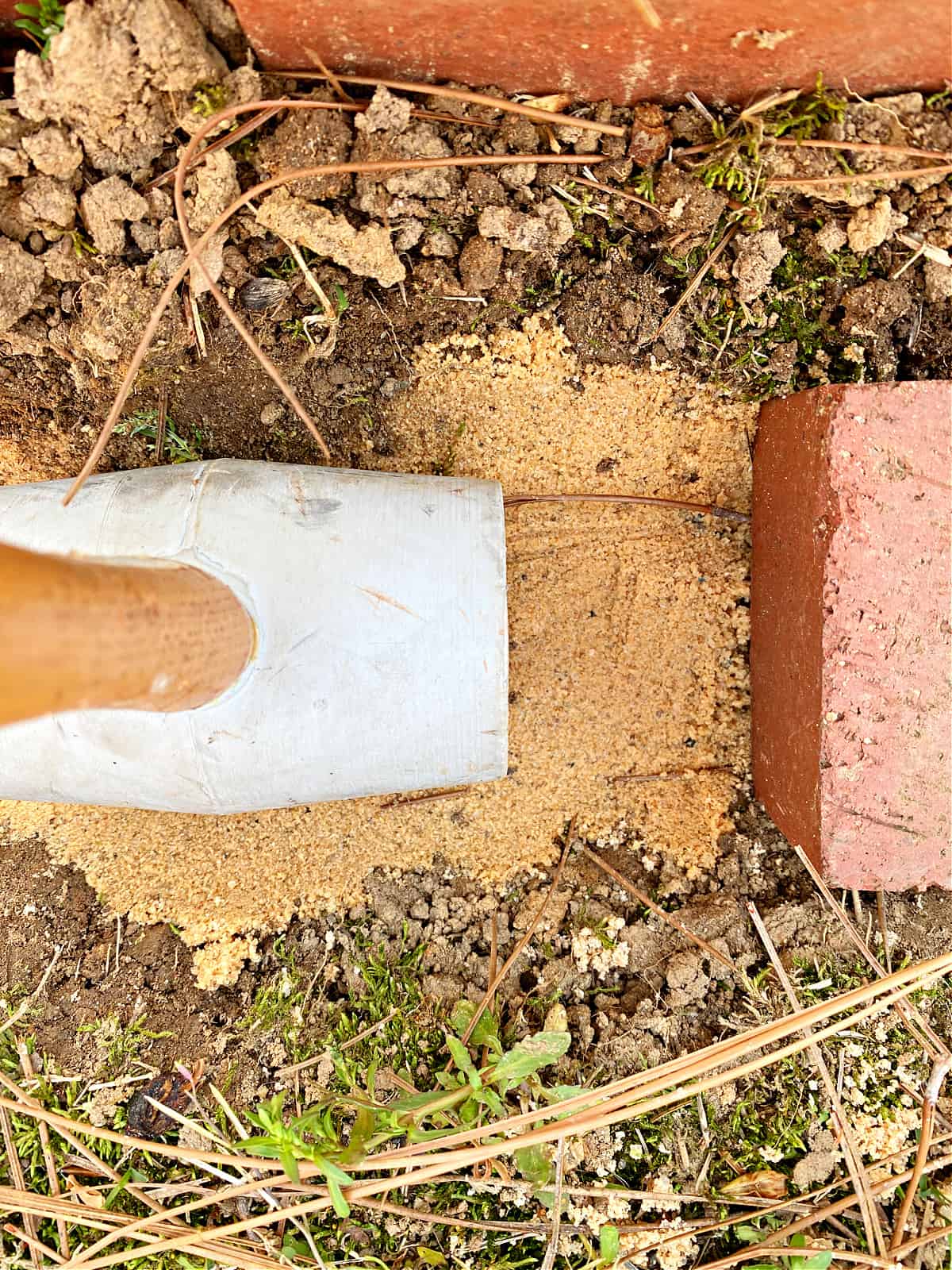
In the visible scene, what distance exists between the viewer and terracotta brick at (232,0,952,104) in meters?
1.31

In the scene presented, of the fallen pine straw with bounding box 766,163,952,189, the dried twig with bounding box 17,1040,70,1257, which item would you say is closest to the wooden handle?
the dried twig with bounding box 17,1040,70,1257

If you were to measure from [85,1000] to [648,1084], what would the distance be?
1.07 meters

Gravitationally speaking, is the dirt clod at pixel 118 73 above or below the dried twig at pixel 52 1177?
above

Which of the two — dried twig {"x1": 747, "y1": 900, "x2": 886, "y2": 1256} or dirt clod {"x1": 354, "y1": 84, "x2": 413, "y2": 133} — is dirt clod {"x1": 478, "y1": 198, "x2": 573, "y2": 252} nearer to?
dirt clod {"x1": 354, "y1": 84, "x2": 413, "y2": 133}

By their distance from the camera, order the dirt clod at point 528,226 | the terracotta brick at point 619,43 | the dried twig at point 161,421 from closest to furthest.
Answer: the terracotta brick at point 619,43, the dirt clod at point 528,226, the dried twig at point 161,421

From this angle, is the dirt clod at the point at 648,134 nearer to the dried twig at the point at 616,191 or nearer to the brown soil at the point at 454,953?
the dried twig at the point at 616,191

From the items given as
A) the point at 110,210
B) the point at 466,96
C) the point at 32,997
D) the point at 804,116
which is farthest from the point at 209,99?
the point at 32,997

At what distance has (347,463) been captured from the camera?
168cm

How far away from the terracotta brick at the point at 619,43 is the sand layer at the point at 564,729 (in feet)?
2.00

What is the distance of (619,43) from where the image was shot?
4.49ft

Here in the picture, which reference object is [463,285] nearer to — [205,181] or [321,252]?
[321,252]

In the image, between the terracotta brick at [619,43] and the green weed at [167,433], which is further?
the green weed at [167,433]

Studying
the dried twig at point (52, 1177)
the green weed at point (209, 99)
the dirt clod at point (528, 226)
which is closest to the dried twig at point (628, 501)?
the dirt clod at point (528, 226)

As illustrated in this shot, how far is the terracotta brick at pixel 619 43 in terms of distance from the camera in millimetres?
1309
